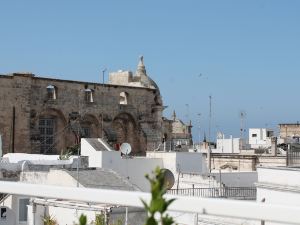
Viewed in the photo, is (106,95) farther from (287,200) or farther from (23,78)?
(287,200)

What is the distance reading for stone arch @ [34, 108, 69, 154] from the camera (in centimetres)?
3014

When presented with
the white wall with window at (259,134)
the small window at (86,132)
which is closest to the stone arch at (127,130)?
the small window at (86,132)

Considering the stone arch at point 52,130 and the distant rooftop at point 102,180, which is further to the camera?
the stone arch at point 52,130

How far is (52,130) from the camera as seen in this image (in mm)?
31188

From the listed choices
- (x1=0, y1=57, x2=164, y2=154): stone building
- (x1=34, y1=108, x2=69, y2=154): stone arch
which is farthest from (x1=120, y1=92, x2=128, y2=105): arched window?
(x1=34, y1=108, x2=69, y2=154): stone arch

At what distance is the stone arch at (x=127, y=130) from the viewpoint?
112 feet

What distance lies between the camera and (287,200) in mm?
13188

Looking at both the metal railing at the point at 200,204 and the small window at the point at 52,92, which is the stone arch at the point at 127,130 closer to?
the small window at the point at 52,92

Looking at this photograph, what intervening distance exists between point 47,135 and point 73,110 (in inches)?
77.8

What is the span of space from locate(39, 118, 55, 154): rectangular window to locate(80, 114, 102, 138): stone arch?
72.9 inches

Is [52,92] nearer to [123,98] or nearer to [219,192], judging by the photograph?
[123,98]

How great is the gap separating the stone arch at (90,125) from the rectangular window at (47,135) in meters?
1.85

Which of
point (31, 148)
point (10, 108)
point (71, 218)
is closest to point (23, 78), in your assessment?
point (10, 108)

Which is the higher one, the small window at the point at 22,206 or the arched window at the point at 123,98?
the arched window at the point at 123,98
